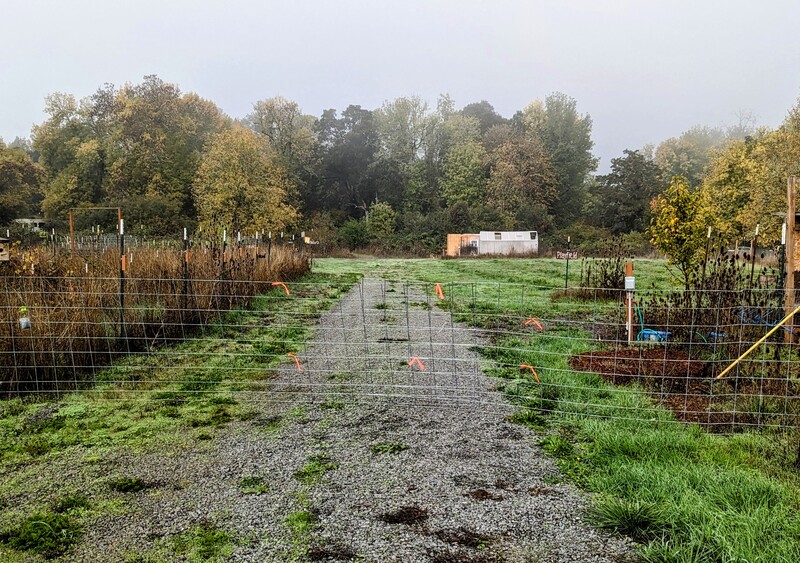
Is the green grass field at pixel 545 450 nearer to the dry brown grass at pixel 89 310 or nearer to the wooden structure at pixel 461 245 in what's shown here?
the dry brown grass at pixel 89 310

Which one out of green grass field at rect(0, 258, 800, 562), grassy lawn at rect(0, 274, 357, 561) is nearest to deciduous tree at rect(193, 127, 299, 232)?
grassy lawn at rect(0, 274, 357, 561)

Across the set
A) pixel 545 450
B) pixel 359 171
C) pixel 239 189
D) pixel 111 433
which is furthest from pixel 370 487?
pixel 359 171

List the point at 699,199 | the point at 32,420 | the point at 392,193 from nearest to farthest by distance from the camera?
1. the point at 32,420
2. the point at 699,199
3. the point at 392,193

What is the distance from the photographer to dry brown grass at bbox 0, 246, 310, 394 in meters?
5.25

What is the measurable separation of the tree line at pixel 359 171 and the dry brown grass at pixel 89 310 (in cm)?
2030

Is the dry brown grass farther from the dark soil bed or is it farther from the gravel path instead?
the dark soil bed

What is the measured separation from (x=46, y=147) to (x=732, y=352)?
46996 mm

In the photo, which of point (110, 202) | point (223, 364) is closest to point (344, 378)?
point (223, 364)

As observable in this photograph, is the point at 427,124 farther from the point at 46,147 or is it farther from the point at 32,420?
the point at 32,420

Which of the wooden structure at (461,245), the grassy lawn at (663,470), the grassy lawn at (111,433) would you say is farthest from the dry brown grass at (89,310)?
the wooden structure at (461,245)

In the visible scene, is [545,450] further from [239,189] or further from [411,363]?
[239,189]

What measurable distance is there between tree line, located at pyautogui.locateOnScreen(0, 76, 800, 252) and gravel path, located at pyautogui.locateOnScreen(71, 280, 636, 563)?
2387cm

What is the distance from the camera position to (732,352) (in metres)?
5.85

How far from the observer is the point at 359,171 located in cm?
4744
